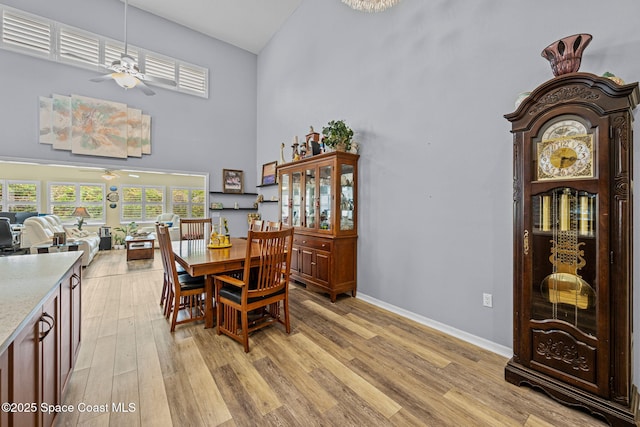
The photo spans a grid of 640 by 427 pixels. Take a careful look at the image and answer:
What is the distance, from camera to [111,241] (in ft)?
26.0

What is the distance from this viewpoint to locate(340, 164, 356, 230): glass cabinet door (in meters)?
3.62

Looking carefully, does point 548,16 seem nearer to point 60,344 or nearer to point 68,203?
point 60,344

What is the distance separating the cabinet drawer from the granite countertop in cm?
249

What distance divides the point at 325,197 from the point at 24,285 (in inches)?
116

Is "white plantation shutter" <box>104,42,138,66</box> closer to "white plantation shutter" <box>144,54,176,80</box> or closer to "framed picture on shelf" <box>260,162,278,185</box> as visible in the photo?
"white plantation shutter" <box>144,54,176,80</box>

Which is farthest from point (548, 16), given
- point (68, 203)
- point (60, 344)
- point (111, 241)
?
point (68, 203)

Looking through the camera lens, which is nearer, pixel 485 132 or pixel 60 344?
pixel 60 344

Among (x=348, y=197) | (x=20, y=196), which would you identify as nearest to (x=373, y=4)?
(x=348, y=197)

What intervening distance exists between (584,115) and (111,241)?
1030 cm

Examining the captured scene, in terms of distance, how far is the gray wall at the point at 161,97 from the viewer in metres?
4.58

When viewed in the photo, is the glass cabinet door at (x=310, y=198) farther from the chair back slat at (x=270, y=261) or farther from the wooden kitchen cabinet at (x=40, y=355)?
the wooden kitchen cabinet at (x=40, y=355)

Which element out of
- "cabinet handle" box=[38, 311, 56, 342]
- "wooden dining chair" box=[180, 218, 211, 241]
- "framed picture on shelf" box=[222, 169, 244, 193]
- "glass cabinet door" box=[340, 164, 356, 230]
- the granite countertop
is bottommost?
"cabinet handle" box=[38, 311, 56, 342]

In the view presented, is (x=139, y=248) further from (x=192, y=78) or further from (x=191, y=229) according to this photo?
(x=192, y=78)

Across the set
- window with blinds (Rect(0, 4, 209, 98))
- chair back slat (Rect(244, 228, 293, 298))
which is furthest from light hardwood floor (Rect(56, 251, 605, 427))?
window with blinds (Rect(0, 4, 209, 98))
